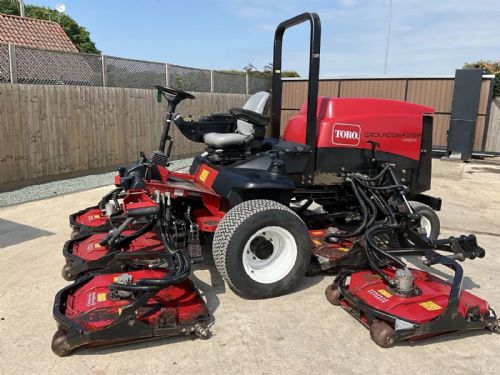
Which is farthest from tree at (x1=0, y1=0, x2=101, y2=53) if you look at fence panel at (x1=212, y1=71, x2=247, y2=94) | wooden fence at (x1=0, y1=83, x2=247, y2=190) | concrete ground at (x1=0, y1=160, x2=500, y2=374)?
concrete ground at (x1=0, y1=160, x2=500, y2=374)

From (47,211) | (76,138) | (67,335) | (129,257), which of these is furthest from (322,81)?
(67,335)

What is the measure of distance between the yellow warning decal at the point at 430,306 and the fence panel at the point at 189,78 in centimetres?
858

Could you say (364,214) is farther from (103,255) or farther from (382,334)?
(103,255)

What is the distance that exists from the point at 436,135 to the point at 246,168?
11.1 meters

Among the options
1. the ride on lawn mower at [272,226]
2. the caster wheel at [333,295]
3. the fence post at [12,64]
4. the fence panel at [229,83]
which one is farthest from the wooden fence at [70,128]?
the caster wheel at [333,295]

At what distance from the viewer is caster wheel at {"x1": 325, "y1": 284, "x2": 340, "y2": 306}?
3.12 meters

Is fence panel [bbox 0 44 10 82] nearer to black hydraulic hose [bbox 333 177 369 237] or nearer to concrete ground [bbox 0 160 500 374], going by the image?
concrete ground [bbox 0 160 500 374]

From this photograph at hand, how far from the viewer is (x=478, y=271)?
3887 mm

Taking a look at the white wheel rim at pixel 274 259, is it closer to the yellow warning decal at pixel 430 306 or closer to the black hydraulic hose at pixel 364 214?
the black hydraulic hose at pixel 364 214

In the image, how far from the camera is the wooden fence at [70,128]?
22.3 ft

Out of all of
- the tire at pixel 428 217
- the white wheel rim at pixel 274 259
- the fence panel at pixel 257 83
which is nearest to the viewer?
the white wheel rim at pixel 274 259

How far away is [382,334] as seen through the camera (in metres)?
2.59

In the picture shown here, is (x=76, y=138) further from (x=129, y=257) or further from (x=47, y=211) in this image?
(x=129, y=257)

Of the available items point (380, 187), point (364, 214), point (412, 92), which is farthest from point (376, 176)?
point (412, 92)
